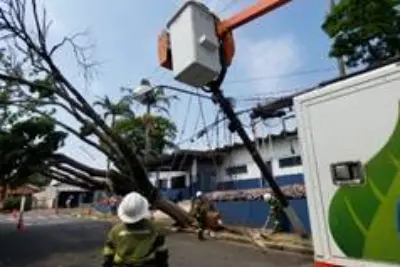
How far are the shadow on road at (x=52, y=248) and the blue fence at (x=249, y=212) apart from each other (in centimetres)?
582

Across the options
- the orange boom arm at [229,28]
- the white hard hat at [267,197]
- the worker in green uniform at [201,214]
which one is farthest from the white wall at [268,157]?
the orange boom arm at [229,28]

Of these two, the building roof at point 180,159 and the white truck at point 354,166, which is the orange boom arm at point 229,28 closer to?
the white truck at point 354,166

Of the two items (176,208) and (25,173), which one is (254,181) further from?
(25,173)

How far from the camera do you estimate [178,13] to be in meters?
7.70

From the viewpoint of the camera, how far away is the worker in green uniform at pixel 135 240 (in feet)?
13.8

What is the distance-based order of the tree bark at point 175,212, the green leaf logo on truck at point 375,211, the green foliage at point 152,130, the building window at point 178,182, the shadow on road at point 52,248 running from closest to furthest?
the green leaf logo on truck at point 375,211, the shadow on road at point 52,248, the tree bark at point 175,212, the building window at point 178,182, the green foliage at point 152,130

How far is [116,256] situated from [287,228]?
1320 cm

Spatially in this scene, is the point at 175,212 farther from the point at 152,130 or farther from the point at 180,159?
the point at 152,130

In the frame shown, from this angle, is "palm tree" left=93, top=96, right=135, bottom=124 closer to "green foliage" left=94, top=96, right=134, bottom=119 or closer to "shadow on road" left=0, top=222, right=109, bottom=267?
"green foliage" left=94, top=96, right=134, bottom=119

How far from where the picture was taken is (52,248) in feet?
50.6

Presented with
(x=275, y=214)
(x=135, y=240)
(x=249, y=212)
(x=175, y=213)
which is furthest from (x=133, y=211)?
(x=249, y=212)

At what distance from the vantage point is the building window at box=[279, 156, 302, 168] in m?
25.1

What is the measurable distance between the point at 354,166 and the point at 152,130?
38.3 metres

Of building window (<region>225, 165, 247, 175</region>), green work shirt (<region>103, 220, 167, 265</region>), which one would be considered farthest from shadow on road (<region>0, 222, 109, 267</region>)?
building window (<region>225, 165, 247, 175</region>)
